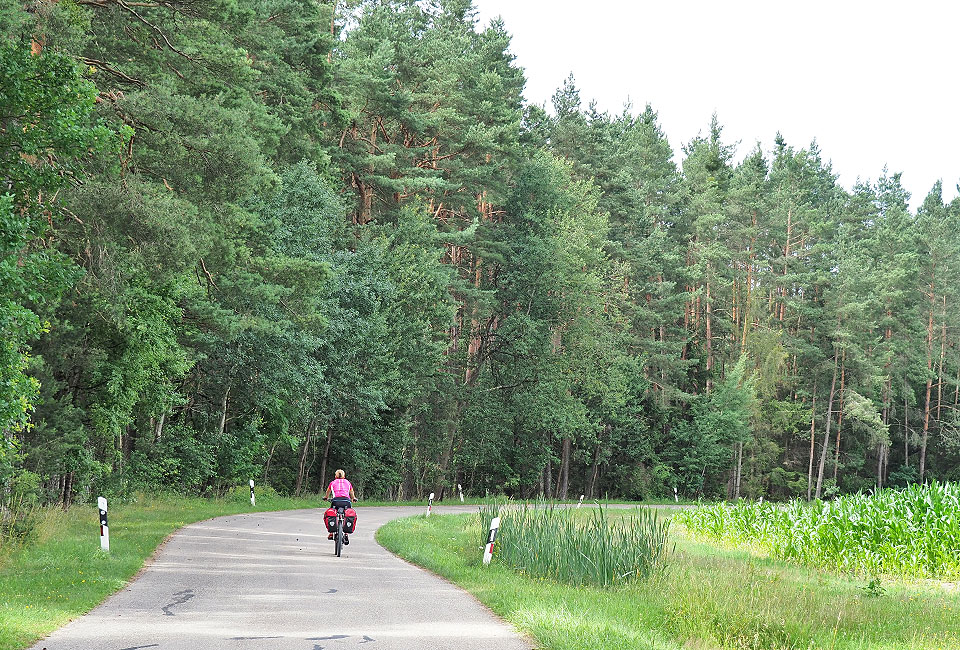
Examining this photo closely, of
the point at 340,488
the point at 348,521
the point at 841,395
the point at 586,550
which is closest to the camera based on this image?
the point at 586,550

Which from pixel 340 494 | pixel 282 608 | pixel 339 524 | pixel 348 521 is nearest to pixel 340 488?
pixel 340 494

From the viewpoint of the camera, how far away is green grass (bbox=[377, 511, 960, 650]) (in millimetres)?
10469

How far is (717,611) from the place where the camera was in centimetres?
1129

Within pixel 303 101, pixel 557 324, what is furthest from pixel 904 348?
pixel 303 101

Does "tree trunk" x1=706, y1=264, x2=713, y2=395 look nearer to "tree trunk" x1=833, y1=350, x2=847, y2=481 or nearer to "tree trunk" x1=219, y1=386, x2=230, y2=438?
"tree trunk" x1=833, y1=350, x2=847, y2=481

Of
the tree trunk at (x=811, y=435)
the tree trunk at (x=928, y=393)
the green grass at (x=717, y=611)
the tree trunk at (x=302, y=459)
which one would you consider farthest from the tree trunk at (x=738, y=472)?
the green grass at (x=717, y=611)

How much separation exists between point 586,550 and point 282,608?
514 cm

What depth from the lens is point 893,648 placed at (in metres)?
11.2

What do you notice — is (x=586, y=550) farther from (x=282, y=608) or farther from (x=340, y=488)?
(x=340, y=488)

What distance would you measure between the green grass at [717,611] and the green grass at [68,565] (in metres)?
5.02

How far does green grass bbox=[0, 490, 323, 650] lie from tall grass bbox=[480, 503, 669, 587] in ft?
20.4

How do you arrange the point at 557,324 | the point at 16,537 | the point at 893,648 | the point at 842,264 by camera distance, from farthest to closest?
the point at 842,264
the point at 557,324
the point at 16,537
the point at 893,648

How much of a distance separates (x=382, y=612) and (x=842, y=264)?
69722 mm

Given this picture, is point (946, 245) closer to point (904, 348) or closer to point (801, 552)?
point (904, 348)
